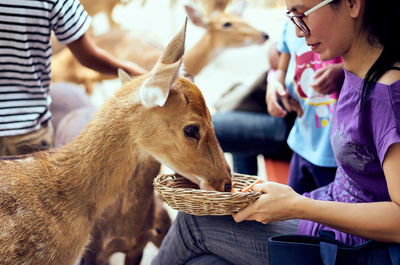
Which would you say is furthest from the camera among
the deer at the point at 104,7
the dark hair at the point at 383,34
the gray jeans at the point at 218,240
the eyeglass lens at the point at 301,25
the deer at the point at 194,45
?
the deer at the point at 104,7

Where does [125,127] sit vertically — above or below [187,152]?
above

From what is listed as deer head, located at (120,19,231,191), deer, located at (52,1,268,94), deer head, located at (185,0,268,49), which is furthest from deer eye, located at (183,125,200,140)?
deer head, located at (185,0,268,49)

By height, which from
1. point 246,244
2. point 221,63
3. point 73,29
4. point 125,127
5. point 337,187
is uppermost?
point 73,29

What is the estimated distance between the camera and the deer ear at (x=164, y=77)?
143 cm

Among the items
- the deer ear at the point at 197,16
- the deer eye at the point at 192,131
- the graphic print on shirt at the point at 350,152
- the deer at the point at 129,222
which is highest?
the deer eye at the point at 192,131

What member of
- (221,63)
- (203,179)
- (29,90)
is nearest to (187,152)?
(203,179)

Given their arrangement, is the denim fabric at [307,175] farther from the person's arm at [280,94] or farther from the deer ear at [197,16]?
the deer ear at [197,16]

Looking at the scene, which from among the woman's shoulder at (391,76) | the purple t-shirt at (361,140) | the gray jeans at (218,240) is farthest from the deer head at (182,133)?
the woman's shoulder at (391,76)

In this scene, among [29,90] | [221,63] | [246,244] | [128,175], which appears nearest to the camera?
[246,244]

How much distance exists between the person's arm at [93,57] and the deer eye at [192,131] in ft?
2.51

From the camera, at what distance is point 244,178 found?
1829 mm

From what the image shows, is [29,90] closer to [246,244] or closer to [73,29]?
[73,29]

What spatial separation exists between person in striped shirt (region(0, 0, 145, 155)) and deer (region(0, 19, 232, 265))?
0.33 m

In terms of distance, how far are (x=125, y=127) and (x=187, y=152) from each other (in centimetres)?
26
